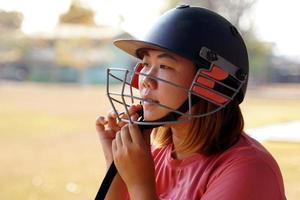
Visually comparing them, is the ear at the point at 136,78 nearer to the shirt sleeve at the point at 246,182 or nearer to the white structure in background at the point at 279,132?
the shirt sleeve at the point at 246,182

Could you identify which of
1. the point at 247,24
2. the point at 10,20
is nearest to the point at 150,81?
the point at 247,24

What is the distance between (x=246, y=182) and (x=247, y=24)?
1557 mm

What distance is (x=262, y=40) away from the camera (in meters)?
2.44

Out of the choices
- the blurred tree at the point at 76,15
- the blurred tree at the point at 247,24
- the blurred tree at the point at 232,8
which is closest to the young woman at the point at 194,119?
the blurred tree at the point at 247,24

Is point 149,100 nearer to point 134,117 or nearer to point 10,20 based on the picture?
point 134,117

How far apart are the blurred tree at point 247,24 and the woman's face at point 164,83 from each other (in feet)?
3.00

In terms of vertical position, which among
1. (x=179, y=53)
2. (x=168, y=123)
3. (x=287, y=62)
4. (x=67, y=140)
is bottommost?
(x=67, y=140)

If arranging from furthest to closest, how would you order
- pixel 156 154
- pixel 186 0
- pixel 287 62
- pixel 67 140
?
pixel 67 140 → pixel 287 62 → pixel 186 0 → pixel 156 154

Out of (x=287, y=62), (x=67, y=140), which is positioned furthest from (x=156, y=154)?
(x=67, y=140)

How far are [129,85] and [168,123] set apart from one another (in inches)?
4.3

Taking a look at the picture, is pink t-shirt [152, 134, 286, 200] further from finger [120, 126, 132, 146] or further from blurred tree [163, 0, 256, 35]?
blurred tree [163, 0, 256, 35]

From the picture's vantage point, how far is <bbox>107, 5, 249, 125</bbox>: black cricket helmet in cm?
81

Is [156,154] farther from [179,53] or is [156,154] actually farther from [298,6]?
[298,6]

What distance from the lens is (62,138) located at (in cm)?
296
